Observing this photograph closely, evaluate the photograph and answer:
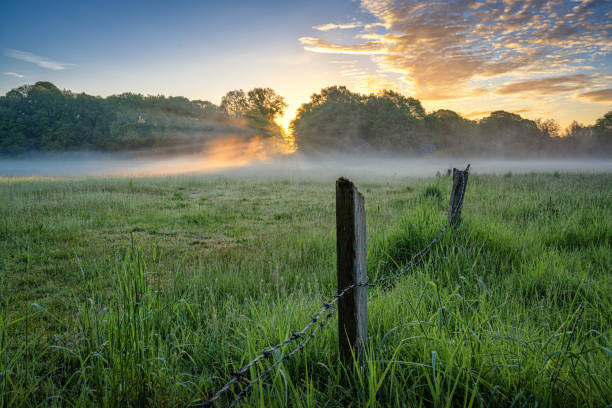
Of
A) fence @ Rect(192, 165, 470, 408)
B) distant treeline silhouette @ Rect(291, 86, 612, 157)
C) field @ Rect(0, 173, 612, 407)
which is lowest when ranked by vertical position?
field @ Rect(0, 173, 612, 407)

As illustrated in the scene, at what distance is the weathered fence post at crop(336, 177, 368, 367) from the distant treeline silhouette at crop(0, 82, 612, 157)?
76.2 m

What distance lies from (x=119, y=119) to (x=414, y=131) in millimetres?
73427

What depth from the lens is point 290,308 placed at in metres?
3.23

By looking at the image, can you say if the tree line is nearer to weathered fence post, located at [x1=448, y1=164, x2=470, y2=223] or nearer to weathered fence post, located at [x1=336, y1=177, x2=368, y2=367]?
weathered fence post, located at [x1=448, y1=164, x2=470, y2=223]

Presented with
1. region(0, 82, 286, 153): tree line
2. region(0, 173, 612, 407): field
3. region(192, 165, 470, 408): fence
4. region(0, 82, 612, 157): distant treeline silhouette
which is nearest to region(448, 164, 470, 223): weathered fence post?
region(0, 173, 612, 407): field

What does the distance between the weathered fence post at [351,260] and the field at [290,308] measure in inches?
7.5

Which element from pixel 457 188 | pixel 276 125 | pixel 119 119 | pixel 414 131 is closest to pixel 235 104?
pixel 276 125

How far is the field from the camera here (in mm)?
1994

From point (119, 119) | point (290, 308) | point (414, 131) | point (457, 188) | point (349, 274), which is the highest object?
point (119, 119)

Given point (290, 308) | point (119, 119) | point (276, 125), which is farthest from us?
point (276, 125)

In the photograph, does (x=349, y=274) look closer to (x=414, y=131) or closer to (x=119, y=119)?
(x=414, y=131)

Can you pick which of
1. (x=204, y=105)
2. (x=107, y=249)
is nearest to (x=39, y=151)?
(x=204, y=105)

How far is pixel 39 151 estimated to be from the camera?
72562 mm

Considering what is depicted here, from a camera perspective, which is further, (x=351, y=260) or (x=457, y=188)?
(x=457, y=188)
